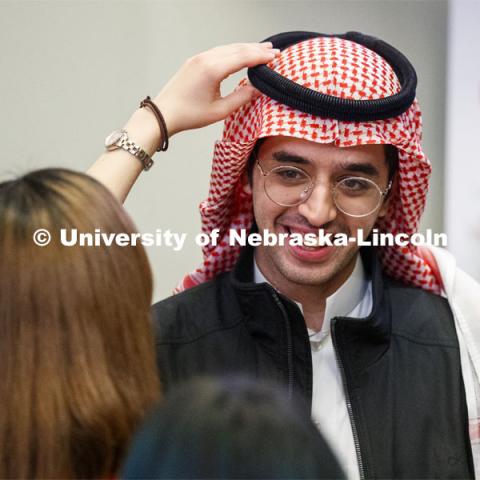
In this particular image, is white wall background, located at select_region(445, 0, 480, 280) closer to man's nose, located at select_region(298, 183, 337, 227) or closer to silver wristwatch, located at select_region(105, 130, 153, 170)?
man's nose, located at select_region(298, 183, 337, 227)

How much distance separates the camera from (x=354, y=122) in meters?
1.53

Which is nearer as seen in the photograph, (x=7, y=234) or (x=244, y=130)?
(x=7, y=234)

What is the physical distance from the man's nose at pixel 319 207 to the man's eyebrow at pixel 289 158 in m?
0.05

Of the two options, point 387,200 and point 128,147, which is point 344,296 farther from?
point 128,147

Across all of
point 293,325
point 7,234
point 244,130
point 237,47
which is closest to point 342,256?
point 293,325

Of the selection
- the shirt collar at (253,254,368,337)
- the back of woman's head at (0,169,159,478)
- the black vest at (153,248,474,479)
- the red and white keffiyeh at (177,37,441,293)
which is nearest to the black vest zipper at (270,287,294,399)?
the black vest at (153,248,474,479)

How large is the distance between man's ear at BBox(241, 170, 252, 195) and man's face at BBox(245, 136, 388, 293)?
0.15 feet

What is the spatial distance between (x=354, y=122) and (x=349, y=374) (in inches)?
18.7

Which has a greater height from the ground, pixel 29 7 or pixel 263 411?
pixel 29 7

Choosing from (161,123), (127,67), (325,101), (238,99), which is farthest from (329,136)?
(127,67)

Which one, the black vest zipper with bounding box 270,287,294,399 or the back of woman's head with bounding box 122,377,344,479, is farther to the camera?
the black vest zipper with bounding box 270,287,294,399

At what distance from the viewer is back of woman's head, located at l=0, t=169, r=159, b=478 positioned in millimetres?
868

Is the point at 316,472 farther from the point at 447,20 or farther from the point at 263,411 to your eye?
the point at 447,20

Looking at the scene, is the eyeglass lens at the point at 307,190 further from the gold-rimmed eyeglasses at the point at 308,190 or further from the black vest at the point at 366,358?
the black vest at the point at 366,358
